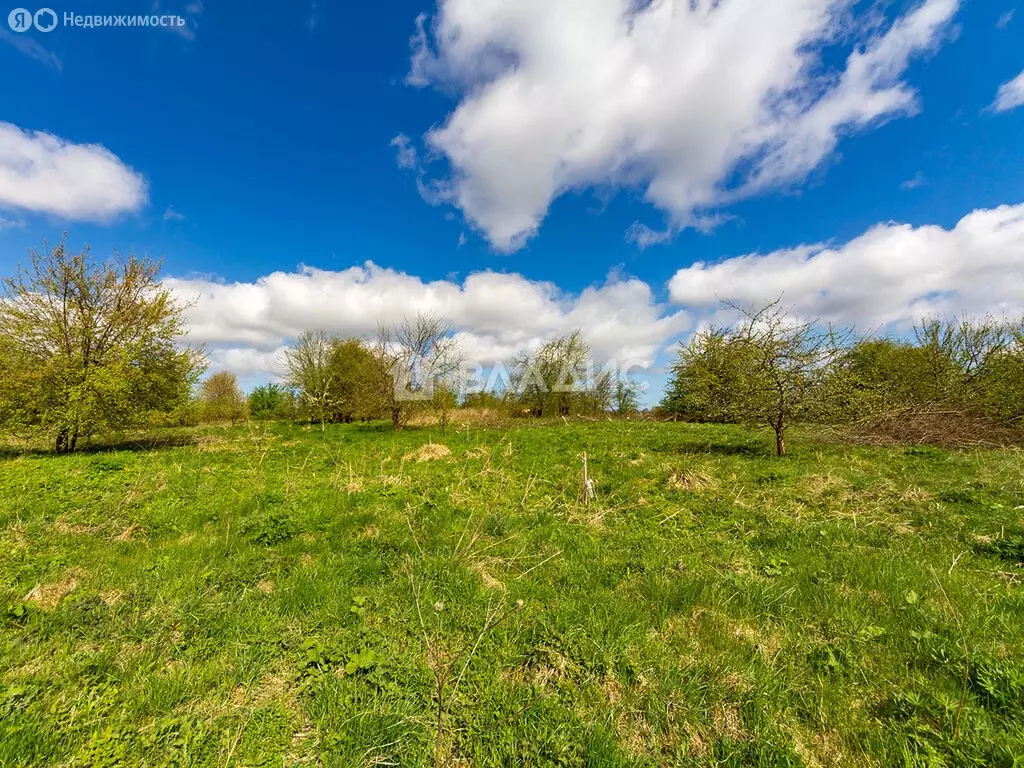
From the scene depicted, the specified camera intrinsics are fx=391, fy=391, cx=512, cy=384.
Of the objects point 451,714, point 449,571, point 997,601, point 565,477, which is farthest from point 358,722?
point 565,477

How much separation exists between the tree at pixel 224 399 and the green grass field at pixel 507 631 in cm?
2909

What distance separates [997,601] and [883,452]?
1066 centimetres

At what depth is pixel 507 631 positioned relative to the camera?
357 centimetres

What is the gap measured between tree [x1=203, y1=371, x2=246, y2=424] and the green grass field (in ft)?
95.4

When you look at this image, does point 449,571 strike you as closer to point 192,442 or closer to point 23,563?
point 23,563

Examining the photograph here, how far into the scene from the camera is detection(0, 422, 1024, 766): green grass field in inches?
99.9

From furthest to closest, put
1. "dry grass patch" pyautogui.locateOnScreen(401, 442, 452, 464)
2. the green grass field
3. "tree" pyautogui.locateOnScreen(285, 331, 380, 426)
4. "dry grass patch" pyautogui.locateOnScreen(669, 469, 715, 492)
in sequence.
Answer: "tree" pyautogui.locateOnScreen(285, 331, 380, 426) < "dry grass patch" pyautogui.locateOnScreen(401, 442, 452, 464) < "dry grass patch" pyautogui.locateOnScreen(669, 469, 715, 492) < the green grass field

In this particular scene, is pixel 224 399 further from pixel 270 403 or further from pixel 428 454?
pixel 428 454

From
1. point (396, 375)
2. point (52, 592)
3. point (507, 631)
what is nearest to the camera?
point (507, 631)

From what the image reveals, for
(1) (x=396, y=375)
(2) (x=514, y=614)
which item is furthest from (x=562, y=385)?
(2) (x=514, y=614)

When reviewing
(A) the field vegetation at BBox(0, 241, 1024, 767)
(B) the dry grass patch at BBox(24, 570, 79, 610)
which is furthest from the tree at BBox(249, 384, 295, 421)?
(B) the dry grass patch at BBox(24, 570, 79, 610)

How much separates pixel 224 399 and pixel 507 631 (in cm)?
4486

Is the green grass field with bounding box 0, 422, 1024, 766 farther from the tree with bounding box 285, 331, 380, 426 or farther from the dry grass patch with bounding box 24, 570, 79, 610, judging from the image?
the tree with bounding box 285, 331, 380, 426

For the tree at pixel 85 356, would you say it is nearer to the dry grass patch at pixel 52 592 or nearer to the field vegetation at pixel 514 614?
the field vegetation at pixel 514 614
